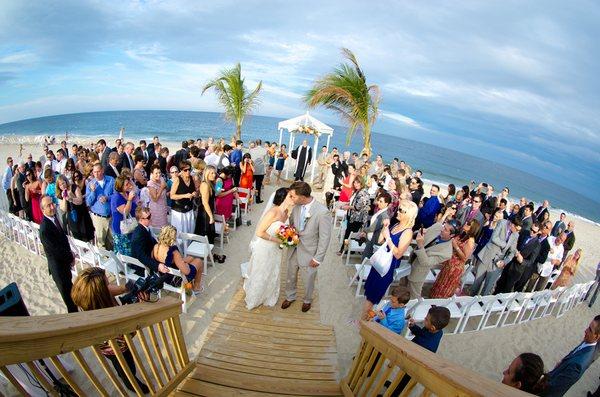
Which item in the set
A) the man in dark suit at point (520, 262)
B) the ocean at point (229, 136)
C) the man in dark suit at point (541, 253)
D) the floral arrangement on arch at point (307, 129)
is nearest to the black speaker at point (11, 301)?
the man in dark suit at point (520, 262)

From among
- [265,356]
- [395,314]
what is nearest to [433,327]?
[395,314]

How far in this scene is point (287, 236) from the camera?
4.39 m

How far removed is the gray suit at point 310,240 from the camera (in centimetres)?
448

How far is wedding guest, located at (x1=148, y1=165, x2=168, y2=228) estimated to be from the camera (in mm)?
6211

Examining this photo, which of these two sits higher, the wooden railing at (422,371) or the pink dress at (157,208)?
the wooden railing at (422,371)

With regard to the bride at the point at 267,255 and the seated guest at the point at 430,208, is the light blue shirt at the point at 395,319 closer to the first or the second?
the bride at the point at 267,255

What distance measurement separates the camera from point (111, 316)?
180 cm

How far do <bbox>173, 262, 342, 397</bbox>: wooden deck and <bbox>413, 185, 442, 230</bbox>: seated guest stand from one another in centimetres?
518

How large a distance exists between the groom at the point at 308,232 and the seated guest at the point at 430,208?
5.12 meters

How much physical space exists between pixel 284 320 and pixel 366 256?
2.67m

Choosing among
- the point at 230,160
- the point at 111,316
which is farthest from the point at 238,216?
the point at 111,316

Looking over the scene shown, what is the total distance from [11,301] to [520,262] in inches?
344

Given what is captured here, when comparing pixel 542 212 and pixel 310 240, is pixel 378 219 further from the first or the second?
pixel 542 212

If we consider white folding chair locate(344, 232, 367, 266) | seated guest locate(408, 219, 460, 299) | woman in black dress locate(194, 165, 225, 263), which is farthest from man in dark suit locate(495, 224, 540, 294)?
woman in black dress locate(194, 165, 225, 263)
